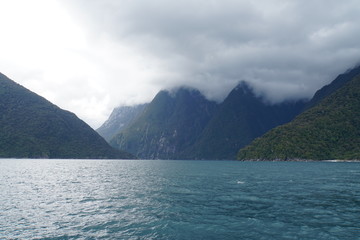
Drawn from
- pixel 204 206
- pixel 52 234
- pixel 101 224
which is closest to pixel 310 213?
pixel 204 206

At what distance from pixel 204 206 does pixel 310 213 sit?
16194mm

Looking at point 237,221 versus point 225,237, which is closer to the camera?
point 225,237

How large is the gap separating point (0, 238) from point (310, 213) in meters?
40.2

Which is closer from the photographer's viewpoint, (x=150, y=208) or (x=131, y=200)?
(x=150, y=208)

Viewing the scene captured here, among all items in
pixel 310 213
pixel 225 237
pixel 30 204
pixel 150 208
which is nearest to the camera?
pixel 225 237

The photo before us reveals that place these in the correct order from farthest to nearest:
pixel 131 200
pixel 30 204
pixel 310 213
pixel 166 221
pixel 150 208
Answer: pixel 131 200
pixel 30 204
pixel 150 208
pixel 310 213
pixel 166 221

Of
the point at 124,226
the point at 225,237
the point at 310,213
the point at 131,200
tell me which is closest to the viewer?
the point at 225,237

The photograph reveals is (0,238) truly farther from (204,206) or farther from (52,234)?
(204,206)

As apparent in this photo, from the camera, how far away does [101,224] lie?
113 feet

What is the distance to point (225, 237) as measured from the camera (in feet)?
93.1

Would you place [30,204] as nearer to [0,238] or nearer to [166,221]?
[0,238]

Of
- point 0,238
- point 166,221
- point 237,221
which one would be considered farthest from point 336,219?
point 0,238

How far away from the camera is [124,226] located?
3325cm

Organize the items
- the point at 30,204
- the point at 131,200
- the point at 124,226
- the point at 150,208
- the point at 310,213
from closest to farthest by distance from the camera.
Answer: the point at 124,226 < the point at 310,213 < the point at 150,208 < the point at 30,204 < the point at 131,200
